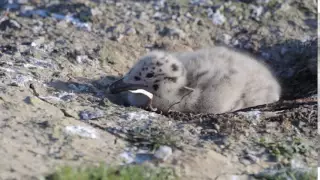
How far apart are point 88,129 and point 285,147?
140cm

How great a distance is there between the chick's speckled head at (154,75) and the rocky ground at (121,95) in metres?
0.23

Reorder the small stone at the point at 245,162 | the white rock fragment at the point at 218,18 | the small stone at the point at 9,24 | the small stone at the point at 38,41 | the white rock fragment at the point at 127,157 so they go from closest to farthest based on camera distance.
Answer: the white rock fragment at the point at 127,157, the small stone at the point at 245,162, the small stone at the point at 38,41, the small stone at the point at 9,24, the white rock fragment at the point at 218,18

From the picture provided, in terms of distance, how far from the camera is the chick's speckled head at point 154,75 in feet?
16.5

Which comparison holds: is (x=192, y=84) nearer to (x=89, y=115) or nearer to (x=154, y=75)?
(x=154, y=75)

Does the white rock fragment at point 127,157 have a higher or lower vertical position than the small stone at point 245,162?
lower

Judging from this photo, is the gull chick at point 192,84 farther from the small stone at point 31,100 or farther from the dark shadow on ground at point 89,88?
the small stone at point 31,100

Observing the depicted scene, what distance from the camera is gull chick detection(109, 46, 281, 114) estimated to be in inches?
198

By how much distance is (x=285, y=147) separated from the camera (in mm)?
4141

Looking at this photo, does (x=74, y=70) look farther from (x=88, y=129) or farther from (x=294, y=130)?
(x=294, y=130)

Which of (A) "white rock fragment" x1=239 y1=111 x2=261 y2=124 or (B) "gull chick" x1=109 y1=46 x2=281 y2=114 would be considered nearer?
(A) "white rock fragment" x1=239 y1=111 x2=261 y2=124

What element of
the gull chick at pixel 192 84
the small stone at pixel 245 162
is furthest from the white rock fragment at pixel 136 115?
the small stone at pixel 245 162

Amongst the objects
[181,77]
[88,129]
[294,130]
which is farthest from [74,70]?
[294,130]

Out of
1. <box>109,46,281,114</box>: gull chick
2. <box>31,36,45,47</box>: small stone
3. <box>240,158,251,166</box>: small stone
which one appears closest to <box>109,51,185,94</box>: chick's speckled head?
<box>109,46,281,114</box>: gull chick

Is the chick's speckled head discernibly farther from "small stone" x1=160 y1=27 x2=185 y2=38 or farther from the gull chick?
"small stone" x1=160 y1=27 x2=185 y2=38
